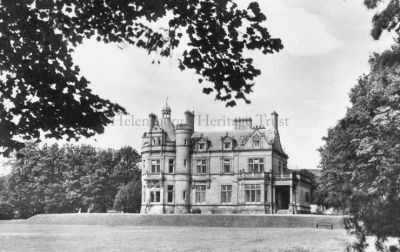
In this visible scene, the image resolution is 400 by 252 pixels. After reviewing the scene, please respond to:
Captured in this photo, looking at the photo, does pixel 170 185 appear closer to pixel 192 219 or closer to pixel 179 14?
pixel 192 219

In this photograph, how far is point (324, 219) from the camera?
118 feet

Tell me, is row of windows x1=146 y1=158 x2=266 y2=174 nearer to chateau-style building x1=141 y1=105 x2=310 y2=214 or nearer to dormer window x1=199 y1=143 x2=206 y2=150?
chateau-style building x1=141 y1=105 x2=310 y2=214

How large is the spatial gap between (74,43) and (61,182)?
194 ft

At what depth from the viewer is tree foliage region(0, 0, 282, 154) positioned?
23.5ft

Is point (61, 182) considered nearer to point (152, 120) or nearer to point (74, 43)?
point (152, 120)

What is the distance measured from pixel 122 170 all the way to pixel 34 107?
58.9 m

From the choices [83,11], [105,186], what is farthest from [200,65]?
[105,186]

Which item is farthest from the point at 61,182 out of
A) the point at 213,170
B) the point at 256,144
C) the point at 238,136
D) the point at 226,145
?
the point at 256,144

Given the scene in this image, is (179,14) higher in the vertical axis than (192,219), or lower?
higher

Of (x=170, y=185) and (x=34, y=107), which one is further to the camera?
(x=170, y=185)

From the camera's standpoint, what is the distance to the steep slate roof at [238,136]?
51.3 m

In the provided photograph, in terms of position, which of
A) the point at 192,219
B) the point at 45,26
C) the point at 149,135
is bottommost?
the point at 192,219

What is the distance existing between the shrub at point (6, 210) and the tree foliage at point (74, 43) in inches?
2313

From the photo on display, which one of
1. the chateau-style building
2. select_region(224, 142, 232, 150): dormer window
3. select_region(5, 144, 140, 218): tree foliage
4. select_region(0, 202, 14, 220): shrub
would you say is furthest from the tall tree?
select_region(0, 202, 14, 220): shrub
